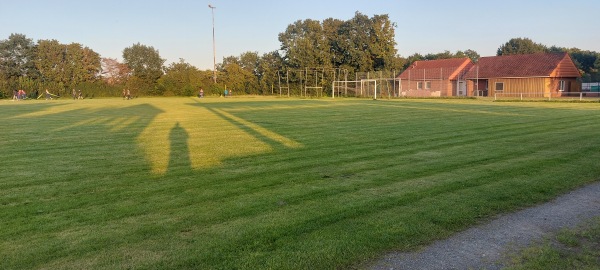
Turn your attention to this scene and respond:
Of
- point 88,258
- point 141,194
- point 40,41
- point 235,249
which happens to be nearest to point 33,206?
point 141,194

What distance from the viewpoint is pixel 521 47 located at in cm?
8238

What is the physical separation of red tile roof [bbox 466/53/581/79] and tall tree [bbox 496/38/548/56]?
3132 centimetres

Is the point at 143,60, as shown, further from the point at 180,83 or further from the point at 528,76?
the point at 528,76

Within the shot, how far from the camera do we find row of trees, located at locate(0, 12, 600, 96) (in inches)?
2741

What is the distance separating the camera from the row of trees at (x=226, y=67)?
→ 69.6 metres

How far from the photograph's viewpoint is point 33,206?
5500 mm

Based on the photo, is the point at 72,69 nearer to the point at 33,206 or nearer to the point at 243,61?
the point at 243,61

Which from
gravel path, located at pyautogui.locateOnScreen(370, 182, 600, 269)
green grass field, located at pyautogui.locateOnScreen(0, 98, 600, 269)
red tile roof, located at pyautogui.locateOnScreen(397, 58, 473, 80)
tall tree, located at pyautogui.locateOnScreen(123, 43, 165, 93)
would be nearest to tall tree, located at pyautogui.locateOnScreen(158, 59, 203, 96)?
tall tree, located at pyautogui.locateOnScreen(123, 43, 165, 93)

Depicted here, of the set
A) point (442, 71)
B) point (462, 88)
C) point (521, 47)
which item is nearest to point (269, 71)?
point (442, 71)

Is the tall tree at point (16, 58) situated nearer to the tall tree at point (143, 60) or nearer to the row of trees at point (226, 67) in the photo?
the row of trees at point (226, 67)

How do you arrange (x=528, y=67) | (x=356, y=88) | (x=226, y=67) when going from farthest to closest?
(x=226, y=67) → (x=356, y=88) → (x=528, y=67)

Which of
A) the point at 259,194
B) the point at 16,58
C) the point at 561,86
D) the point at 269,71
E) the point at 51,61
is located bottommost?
the point at 259,194

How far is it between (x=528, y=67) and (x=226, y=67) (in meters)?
47.9

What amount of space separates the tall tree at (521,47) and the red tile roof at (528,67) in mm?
31324
